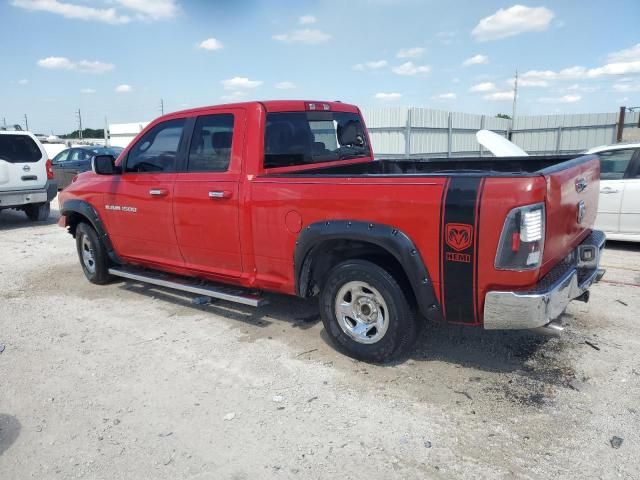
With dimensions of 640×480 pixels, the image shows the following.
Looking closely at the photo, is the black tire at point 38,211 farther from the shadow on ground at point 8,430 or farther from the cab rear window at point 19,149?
the shadow on ground at point 8,430

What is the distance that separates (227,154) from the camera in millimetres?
4414

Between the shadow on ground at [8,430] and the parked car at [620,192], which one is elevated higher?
the parked car at [620,192]

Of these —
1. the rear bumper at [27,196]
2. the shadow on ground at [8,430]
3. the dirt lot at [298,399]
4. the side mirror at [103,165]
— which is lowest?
the dirt lot at [298,399]

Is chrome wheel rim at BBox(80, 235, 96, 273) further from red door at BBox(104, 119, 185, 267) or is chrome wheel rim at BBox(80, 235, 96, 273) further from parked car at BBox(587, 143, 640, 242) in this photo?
parked car at BBox(587, 143, 640, 242)

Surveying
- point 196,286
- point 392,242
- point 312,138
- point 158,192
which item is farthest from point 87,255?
point 392,242

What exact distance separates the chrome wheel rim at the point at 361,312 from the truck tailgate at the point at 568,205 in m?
1.14

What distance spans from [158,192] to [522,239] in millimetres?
3379

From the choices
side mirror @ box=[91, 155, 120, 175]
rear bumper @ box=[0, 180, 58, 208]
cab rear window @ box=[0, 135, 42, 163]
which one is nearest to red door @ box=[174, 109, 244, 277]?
side mirror @ box=[91, 155, 120, 175]

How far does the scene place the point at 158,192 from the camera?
492 cm

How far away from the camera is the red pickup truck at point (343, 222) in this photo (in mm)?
3064

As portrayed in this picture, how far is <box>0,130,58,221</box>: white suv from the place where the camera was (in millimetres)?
10375

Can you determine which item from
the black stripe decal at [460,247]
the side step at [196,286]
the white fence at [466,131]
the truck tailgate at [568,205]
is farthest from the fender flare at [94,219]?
the white fence at [466,131]

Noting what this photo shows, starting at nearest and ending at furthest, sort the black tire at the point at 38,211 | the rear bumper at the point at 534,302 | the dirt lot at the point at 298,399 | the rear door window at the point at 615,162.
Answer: the dirt lot at the point at 298,399
the rear bumper at the point at 534,302
the rear door window at the point at 615,162
the black tire at the point at 38,211

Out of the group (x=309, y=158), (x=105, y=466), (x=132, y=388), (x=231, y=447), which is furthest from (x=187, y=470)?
(x=309, y=158)
